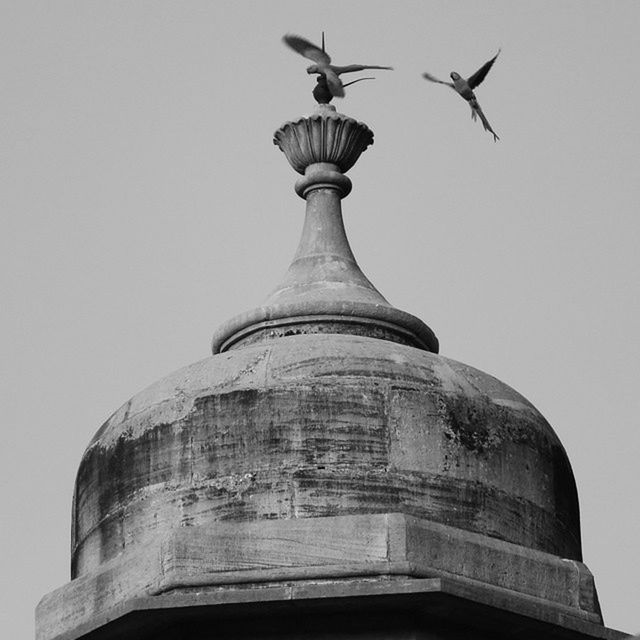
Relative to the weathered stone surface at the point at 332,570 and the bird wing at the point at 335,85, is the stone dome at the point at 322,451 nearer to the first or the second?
the weathered stone surface at the point at 332,570

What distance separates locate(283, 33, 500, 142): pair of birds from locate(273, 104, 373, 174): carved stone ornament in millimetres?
244

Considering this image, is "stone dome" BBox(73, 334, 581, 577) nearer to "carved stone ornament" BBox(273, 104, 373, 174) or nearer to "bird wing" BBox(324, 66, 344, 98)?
"carved stone ornament" BBox(273, 104, 373, 174)

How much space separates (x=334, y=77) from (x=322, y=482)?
5349 mm

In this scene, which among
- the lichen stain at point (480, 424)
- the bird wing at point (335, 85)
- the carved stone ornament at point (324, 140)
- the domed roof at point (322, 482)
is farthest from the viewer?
the bird wing at point (335, 85)

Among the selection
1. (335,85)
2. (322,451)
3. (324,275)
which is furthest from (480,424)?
(335,85)

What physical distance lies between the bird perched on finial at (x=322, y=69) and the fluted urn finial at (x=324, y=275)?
0.14 metres

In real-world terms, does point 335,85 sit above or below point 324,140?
above

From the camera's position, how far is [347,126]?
94.1 ft

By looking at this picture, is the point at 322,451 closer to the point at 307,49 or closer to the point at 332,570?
the point at 332,570

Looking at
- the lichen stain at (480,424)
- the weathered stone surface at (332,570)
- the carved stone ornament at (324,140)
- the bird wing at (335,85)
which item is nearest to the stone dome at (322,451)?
the lichen stain at (480,424)

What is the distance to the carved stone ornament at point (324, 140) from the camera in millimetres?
28688

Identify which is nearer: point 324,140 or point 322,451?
point 322,451

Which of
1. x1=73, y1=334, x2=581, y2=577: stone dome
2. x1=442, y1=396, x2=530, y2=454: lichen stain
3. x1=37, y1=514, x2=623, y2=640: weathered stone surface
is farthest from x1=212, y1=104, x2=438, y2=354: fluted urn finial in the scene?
x1=37, y1=514, x2=623, y2=640: weathered stone surface

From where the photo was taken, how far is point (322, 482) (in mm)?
25547
